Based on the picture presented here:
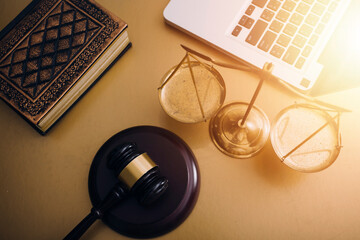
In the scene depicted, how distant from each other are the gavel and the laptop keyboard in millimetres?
292

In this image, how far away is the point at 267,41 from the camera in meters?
0.50

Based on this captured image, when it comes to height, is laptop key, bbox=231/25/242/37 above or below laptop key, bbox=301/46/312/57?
above

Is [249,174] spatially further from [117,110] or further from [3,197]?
[3,197]

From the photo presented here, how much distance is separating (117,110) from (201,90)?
6.6 inches

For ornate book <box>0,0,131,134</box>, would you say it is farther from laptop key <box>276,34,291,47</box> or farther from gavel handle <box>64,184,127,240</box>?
laptop key <box>276,34,291,47</box>

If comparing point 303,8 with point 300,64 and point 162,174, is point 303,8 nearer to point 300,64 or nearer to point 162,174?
point 300,64

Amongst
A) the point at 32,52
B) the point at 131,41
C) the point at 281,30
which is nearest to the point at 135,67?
the point at 131,41

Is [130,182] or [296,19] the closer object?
[130,182]

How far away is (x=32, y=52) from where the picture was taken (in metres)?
0.49

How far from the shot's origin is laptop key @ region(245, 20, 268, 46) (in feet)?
1.66

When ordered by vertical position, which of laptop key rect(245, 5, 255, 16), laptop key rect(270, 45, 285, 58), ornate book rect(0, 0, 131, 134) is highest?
ornate book rect(0, 0, 131, 134)

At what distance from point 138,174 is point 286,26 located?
14.9 inches

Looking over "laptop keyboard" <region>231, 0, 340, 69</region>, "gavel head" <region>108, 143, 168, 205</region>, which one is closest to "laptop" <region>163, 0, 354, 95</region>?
"laptop keyboard" <region>231, 0, 340, 69</region>

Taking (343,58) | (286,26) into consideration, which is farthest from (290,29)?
(343,58)
